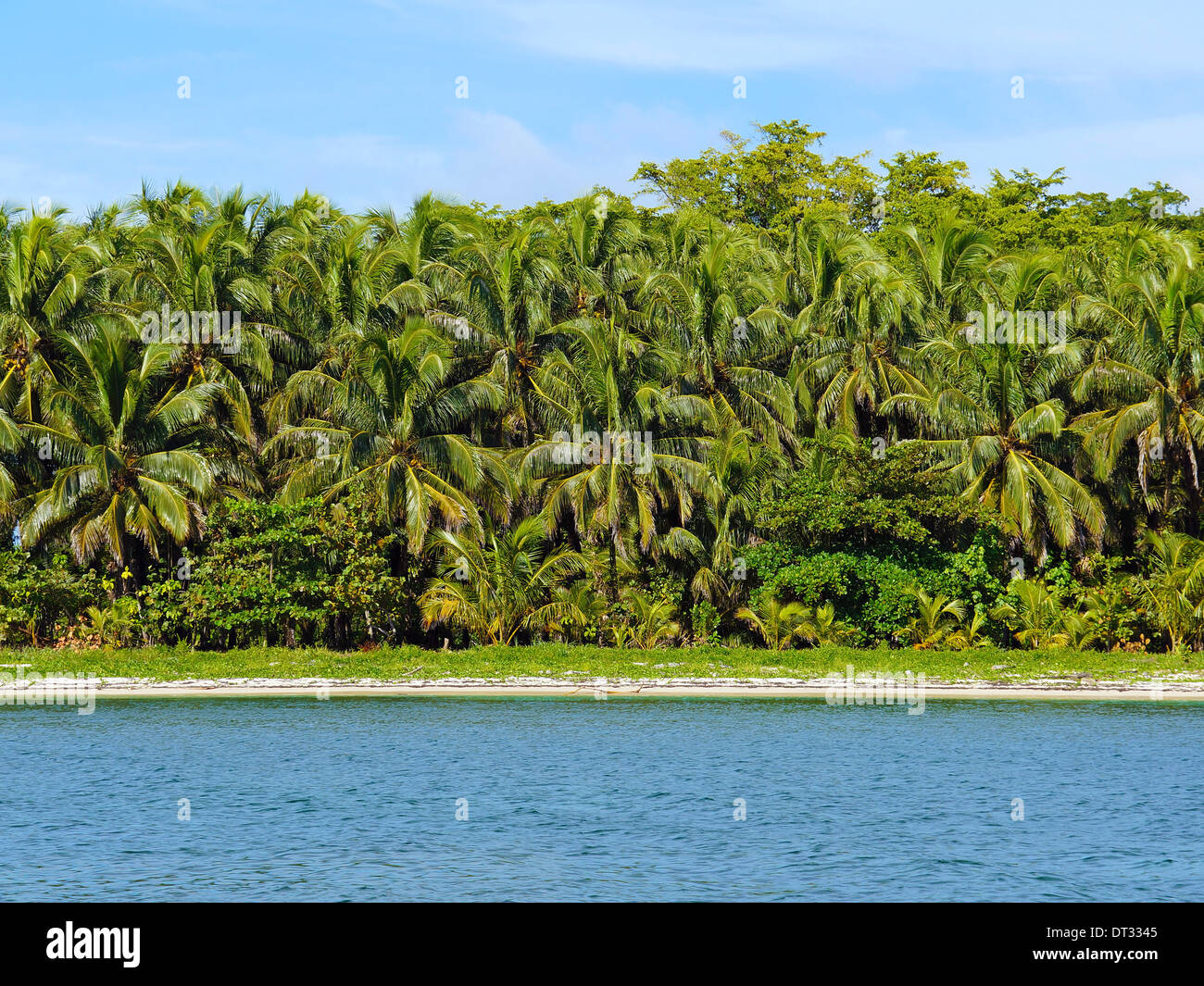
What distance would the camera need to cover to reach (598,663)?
1271 inches

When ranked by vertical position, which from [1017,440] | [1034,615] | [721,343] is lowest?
[1034,615]

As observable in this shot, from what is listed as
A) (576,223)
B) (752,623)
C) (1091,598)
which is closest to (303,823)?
(752,623)

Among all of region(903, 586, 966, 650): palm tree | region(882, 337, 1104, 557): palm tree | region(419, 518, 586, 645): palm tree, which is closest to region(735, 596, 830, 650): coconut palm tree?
region(903, 586, 966, 650): palm tree

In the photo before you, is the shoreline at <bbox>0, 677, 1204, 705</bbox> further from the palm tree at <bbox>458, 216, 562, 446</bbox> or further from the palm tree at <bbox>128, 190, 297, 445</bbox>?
the palm tree at <bbox>458, 216, 562, 446</bbox>

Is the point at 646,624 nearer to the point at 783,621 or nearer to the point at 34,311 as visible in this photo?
the point at 783,621

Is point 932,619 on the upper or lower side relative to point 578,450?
lower

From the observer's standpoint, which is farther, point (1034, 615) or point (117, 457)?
point (1034, 615)

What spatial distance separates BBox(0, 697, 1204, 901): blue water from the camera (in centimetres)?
1398

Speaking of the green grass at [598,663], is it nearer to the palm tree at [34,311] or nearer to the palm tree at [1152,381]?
the palm tree at [1152,381]

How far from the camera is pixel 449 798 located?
18.2m

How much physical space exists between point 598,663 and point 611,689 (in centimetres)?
310

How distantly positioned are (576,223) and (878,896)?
99.1ft

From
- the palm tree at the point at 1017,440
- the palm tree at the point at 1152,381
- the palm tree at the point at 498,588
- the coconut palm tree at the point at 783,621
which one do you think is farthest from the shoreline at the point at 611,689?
the palm tree at the point at 1152,381

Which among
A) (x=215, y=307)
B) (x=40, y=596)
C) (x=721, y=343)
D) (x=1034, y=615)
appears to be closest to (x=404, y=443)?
(x=215, y=307)
